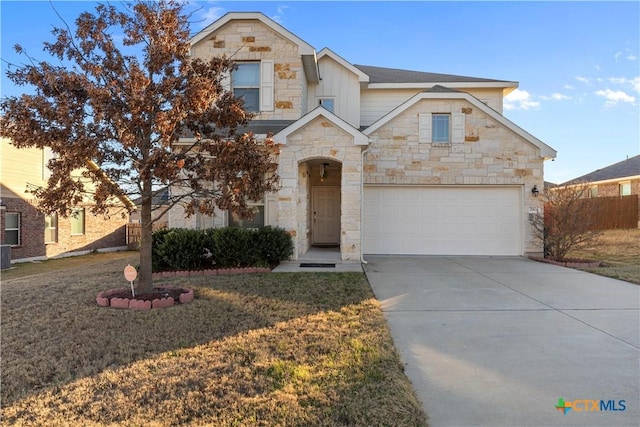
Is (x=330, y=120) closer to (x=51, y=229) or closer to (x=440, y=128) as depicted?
(x=440, y=128)

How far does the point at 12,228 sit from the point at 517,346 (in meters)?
18.7

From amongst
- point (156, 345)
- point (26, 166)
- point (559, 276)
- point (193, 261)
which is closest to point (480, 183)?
point (559, 276)

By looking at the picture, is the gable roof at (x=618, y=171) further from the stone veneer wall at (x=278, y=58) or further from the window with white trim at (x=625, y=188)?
the stone veneer wall at (x=278, y=58)

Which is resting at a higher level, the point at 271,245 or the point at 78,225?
the point at 78,225


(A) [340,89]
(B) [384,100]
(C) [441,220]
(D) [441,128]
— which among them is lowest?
(C) [441,220]

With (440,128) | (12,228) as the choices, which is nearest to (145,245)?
(440,128)

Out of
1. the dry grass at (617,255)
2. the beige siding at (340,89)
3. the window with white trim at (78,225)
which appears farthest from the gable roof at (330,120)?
the window with white trim at (78,225)

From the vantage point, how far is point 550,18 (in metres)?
10.2

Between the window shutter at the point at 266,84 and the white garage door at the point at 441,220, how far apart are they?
4.22 metres

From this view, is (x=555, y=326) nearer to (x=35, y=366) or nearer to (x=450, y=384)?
(x=450, y=384)

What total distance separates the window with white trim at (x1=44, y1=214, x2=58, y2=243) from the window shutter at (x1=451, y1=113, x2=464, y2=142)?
56.5 ft

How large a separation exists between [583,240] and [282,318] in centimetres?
984

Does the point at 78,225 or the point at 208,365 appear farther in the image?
the point at 78,225

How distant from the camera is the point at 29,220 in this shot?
53.6 ft
